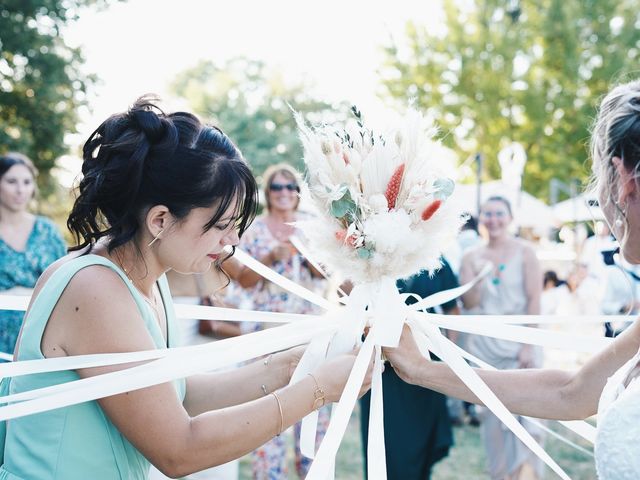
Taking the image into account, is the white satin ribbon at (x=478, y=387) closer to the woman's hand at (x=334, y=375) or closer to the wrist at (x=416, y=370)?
the wrist at (x=416, y=370)

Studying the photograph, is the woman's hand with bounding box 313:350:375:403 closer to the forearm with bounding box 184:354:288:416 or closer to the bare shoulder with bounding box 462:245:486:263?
the forearm with bounding box 184:354:288:416

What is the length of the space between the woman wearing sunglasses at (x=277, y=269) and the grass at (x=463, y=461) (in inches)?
32.3

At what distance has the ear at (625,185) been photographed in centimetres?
191

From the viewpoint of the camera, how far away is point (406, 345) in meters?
2.60

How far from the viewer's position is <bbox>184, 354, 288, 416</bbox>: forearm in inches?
98.4

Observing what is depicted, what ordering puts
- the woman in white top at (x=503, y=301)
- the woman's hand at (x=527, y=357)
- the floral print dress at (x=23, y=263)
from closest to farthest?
the floral print dress at (x=23, y=263)
the woman in white top at (x=503, y=301)
the woman's hand at (x=527, y=357)

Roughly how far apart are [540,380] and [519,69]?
786 inches

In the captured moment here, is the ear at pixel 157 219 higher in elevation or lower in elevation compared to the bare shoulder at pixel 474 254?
higher

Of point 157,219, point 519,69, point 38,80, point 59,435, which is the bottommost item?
point 59,435

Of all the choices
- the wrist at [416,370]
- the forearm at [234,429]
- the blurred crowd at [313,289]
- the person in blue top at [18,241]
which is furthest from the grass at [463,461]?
the forearm at [234,429]

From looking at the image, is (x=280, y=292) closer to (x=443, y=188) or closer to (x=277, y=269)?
(x=277, y=269)

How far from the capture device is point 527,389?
2467mm

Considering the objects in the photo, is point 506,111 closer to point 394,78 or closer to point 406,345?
point 394,78

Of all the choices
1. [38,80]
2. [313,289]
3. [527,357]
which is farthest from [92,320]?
[38,80]
